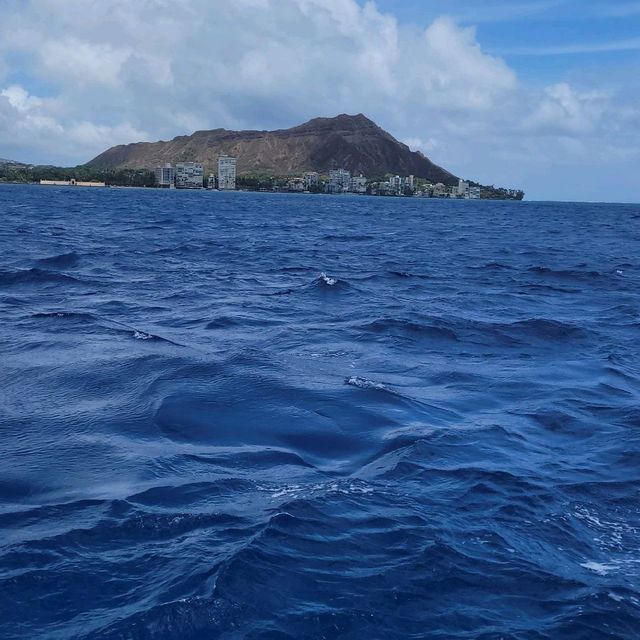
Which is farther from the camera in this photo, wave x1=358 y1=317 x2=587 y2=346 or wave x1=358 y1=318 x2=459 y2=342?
wave x1=358 y1=318 x2=459 y2=342

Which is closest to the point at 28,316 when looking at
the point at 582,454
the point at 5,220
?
the point at 582,454

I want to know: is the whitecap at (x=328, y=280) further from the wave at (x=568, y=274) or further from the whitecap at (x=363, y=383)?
the whitecap at (x=363, y=383)

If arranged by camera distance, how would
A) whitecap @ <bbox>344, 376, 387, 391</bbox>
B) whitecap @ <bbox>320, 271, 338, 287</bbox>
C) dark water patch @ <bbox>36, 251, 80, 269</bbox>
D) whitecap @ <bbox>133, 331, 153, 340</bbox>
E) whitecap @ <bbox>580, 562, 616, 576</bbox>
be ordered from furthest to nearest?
dark water patch @ <bbox>36, 251, 80, 269</bbox> → whitecap @ <bbox>320, 271, 338, 287</bbox> → whitecap @ <bbox>133, 331, 153, 340</bbox> → whitecap @ <bbox>344, 376, 387, 391</bbox> → whitecap @ <bbox>580, 562, 616, 576</bbox>

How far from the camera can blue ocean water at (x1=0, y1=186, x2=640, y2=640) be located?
698 cm

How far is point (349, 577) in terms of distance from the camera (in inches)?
292

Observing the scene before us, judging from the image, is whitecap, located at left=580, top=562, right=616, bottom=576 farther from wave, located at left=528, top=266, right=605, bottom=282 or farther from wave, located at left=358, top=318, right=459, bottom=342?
wave, located at left=528, top=266, right=605, bottom=282

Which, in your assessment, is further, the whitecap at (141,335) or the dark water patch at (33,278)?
the dark water patch at (33,278)

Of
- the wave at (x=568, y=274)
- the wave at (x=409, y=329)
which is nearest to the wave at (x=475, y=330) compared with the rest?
the wave at (x=409, y=329)

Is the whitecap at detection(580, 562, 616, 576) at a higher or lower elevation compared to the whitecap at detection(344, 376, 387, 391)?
higher

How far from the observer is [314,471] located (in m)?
10.2

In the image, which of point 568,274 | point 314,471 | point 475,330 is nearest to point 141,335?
point 475,330

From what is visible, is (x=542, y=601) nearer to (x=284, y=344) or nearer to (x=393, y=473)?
(x=393, y=473)

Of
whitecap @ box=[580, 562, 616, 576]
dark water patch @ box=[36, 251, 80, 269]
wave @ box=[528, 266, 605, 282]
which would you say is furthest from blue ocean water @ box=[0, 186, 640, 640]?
wave @ box=[528, 266, 605, 282]

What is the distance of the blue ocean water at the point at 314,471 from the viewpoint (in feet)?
22.9
